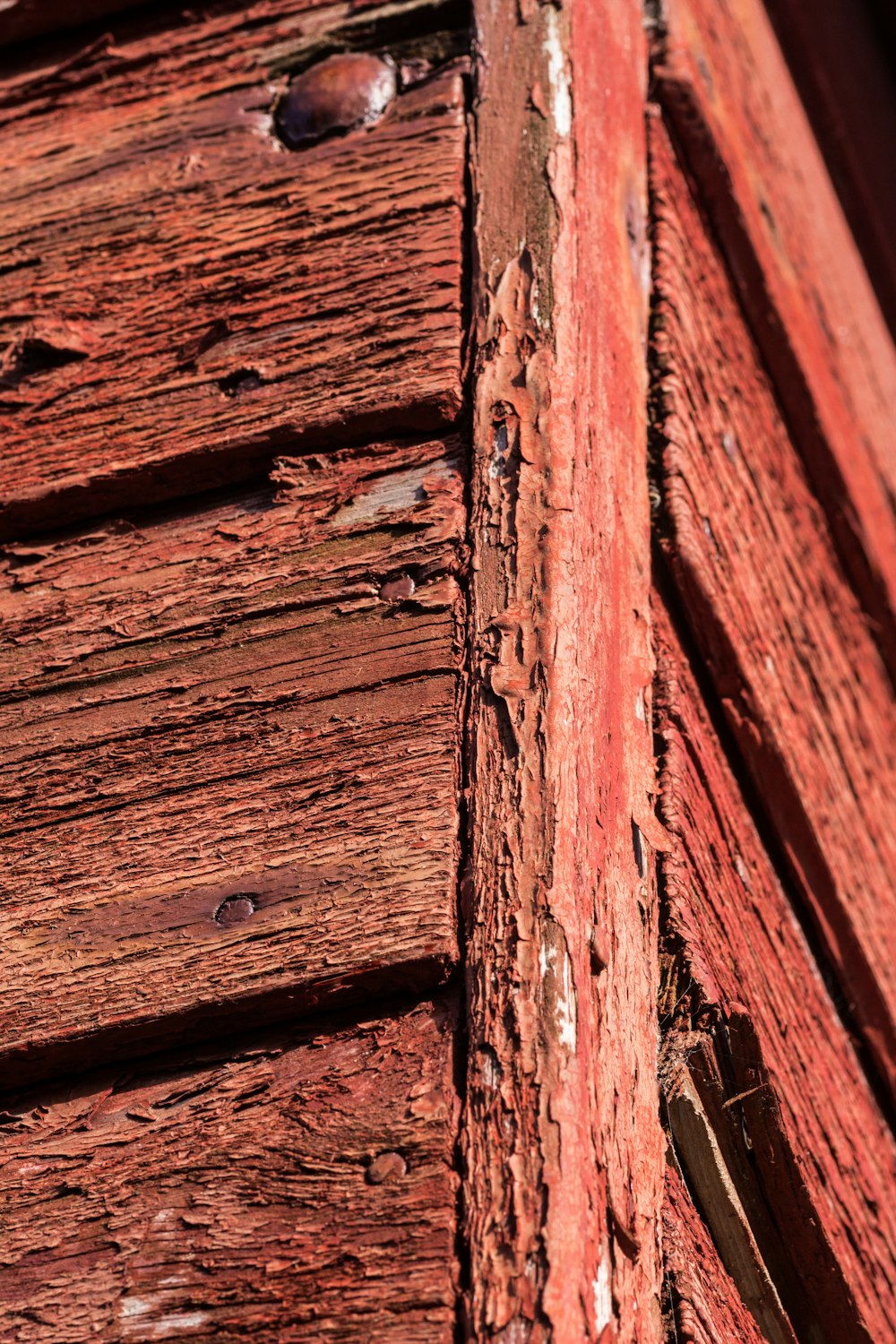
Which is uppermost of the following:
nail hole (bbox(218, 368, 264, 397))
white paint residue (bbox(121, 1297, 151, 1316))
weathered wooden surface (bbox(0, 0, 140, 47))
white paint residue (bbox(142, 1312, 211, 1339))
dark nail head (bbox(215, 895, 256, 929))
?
weathered wooden surface (bbox(0, 0, 140, 47))

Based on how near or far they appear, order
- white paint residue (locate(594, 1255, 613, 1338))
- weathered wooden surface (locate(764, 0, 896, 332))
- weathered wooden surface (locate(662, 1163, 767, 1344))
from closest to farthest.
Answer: white paint residue (locate(594, 1255, 613, 1338))
weathered wooden surface (locate(662, 1163, 767, 1344))
weathered wooden surface (locate(764, 0, 896, 332))

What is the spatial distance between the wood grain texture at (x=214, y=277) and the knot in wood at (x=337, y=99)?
2 centimetres

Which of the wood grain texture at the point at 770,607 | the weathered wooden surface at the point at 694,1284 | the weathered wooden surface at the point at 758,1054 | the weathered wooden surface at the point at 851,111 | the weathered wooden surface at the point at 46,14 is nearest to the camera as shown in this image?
the weathered wooden surface at the point at 694,1284

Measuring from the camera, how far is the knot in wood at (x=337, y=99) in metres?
1.19

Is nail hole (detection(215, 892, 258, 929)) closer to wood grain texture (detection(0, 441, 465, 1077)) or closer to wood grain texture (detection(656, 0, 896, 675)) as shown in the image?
wood grain texture (detection(0, 441, 465, 1077))

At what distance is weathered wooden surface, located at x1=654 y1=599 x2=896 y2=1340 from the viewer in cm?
90

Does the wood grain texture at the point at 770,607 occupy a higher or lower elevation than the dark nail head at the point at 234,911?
higher

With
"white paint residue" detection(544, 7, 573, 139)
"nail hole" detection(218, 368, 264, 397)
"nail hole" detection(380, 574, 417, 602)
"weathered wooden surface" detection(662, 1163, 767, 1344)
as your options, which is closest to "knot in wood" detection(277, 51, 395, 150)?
"white paint residue" detection(544, 7, 573, 139)

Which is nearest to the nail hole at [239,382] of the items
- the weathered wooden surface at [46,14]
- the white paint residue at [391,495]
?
the white paint residue at [391,495]

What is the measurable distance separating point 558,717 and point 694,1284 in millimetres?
369

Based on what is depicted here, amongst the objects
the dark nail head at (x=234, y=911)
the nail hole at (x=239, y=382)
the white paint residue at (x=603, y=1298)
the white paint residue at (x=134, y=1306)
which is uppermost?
the nail hole at (x=239, y=382)

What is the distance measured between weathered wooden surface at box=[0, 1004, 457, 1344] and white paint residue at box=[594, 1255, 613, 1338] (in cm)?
8

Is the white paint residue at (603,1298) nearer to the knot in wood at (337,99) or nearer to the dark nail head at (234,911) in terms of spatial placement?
the dark nail head at (234,911)

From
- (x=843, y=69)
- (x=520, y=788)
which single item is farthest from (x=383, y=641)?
(x=843, y=69)
